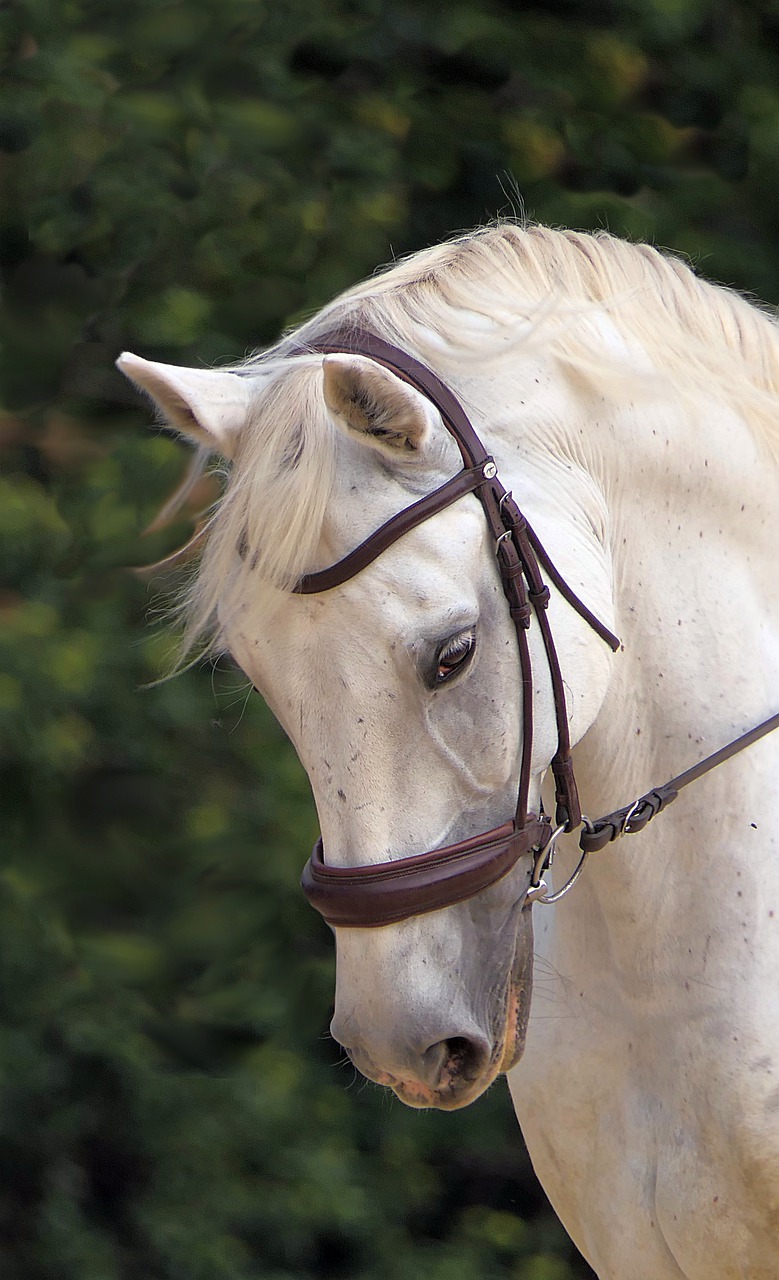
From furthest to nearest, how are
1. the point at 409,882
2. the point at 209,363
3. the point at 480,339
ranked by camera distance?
the point at 209,363 < the point at 480,339 < the point at 409,882

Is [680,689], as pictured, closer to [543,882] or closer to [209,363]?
[543,882]

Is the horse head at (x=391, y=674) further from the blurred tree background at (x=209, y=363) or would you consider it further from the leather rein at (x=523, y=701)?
the blurred tree background at (x=209, y=363)

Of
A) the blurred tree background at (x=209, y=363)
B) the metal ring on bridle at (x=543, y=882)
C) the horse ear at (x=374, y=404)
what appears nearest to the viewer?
the horse ear at (x=374, y=404)

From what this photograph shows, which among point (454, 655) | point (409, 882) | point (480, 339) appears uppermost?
point (480, 339)

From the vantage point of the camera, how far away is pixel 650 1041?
1.28 metres

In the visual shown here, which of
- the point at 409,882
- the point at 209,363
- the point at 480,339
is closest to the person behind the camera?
the point at 409,882

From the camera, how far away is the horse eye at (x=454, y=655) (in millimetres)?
1060

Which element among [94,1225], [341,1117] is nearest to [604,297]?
[341,1117]

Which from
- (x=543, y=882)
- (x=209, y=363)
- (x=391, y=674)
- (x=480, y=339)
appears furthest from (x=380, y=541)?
(x=209, y=363)

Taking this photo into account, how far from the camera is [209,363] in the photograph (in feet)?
7.78

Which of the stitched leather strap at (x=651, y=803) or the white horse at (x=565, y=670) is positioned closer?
the white horse at (x=565, y=670)

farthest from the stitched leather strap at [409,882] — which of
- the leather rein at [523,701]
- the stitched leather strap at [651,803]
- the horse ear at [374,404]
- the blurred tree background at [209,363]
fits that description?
the blurred tree background at [209,363]

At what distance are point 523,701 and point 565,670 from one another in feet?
0.18

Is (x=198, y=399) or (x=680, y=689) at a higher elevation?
(x=198, y=399)
